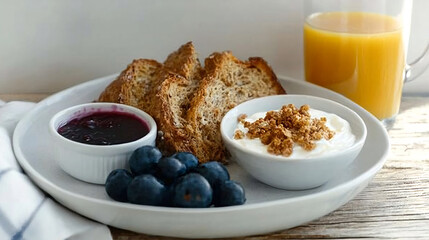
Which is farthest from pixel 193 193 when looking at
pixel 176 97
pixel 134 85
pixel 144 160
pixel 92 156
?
pixel 134 85

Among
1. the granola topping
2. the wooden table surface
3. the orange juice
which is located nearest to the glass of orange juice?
the orange juice

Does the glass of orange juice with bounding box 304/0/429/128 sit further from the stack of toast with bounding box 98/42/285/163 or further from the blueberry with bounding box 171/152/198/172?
the blueberry with bounding box 171/152/198/172

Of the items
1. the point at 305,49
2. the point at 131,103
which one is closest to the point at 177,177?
the point at 131,103

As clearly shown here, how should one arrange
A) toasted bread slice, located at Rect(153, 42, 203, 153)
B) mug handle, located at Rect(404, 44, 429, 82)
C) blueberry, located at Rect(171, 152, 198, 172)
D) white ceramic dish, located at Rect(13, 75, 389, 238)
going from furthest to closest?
mug handle, located at Rect(404, 44, 429, 82), toasted bread slice, located at Rect(153, 42, 203, 153), blueberry, located at Rect(171, 152, 198, 172), white ceramic dish, located at Rect(13, 75, 389, 238)

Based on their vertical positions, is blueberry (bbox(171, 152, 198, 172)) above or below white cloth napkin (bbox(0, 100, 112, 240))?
above

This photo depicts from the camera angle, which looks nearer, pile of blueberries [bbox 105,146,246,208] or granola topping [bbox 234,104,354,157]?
pile of blueberries [bbox 105,146,246,208]

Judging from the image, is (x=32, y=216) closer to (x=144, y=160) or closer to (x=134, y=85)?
(x=144, y=160)

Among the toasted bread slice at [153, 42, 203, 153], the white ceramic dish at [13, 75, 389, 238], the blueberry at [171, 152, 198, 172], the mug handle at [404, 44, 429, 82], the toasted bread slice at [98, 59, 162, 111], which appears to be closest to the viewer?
the white ceramic dish at [13, 75, 389, 238]
